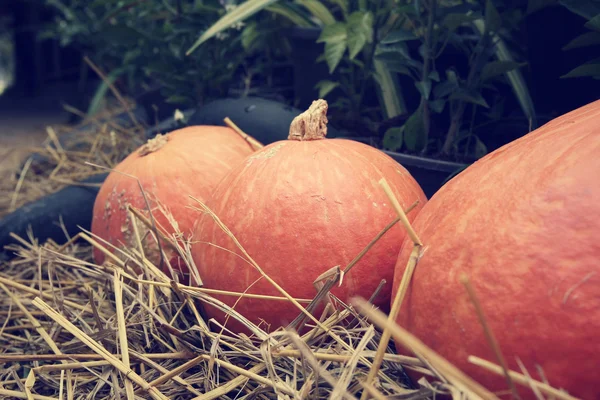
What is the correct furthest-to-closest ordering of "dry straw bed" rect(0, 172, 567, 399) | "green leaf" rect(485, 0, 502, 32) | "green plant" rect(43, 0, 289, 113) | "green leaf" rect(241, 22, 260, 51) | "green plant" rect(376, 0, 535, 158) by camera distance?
"green plant" rect(43, 0, 289, 113)
"green leaf" rect(241, 22, 260, 51)
"green plant" rect(376, 0, 535, 158)
"green leaf" rect(485, 0, 502, 32)
"dry straw bed" rect(0, 172, 567, 399)

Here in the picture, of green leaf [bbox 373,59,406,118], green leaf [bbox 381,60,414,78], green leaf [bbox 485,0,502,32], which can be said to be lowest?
green leaf [bbox 373,59,406,118]

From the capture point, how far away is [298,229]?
46.6 inches

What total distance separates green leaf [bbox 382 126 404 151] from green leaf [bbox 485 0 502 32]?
0.41 metres

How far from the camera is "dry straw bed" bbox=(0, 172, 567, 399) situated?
936 mm

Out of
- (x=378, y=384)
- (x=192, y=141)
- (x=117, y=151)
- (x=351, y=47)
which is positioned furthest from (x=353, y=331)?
(x=117, y=151)

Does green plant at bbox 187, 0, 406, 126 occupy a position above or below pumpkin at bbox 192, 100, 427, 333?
above

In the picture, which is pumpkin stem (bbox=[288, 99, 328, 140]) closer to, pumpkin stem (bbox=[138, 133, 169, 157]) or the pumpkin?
the pumpkin

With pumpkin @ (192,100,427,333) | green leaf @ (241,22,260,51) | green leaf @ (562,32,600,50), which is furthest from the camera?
green leaf @ (241,22,260,51)

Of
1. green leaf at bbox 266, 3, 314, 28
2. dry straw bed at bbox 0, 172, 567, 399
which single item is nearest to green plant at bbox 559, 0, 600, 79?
dry straw bed at bbox 0, 172, 567, 399

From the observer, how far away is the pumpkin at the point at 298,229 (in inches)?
46.3

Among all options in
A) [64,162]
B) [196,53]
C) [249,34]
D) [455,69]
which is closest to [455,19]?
[455,69]

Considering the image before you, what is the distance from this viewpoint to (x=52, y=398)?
1.17 metres

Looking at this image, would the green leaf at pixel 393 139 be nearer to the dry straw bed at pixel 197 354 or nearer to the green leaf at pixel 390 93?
the green leaf at pixel 390 93

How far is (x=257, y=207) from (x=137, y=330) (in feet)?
1.43
